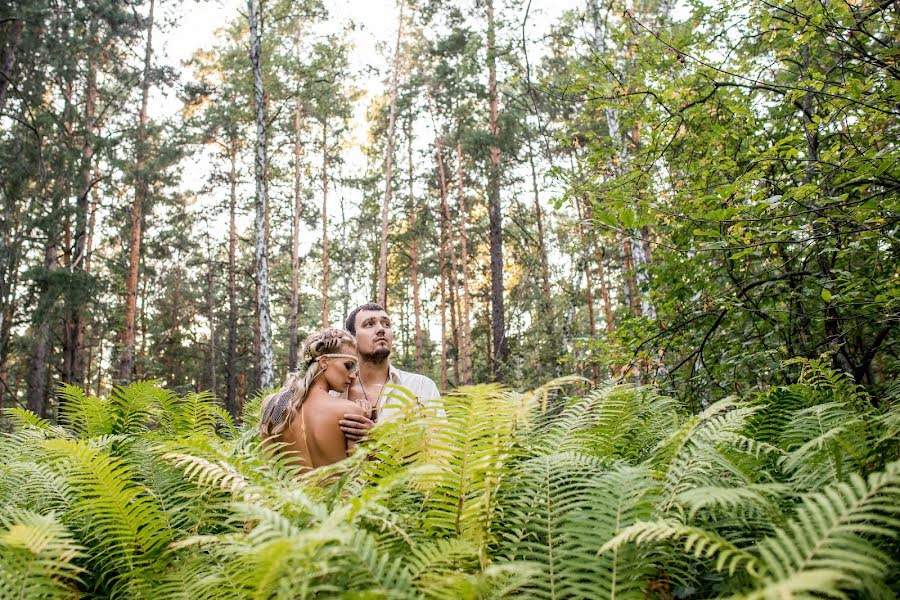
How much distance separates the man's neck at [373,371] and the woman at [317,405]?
1260mm

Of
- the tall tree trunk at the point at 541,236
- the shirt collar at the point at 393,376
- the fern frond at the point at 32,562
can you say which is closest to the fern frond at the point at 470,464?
the fern frond at the point at 32,562

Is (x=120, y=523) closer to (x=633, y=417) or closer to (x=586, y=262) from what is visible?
(x=633, y=417)

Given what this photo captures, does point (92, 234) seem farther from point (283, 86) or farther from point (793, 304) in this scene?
point (793, 304)

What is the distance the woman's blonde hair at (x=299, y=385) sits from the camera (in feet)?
10.8

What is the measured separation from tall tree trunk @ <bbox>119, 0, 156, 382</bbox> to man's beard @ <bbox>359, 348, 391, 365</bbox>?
12827 millimetres

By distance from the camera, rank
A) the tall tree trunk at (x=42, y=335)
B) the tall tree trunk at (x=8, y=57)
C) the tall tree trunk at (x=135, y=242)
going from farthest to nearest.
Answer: the tall tree trunk at (x=135, y=242)
the tall tree trunk at (x=42, y=335)
the tall tree trunk at (x=8, y=57)

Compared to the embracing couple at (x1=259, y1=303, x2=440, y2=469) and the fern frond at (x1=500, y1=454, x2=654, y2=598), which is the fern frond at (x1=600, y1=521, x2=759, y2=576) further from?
the embracing couple at (x1=259, y1=303, x2=440, y2=469)

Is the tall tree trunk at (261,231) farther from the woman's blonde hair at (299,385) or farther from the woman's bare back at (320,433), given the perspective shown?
the woman's bare back at (320,433)

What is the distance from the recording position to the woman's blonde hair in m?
3.30

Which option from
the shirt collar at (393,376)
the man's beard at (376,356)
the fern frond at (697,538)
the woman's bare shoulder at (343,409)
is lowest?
the fern frond at (697,538)

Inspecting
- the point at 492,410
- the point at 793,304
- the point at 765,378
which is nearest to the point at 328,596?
the point at 492,410

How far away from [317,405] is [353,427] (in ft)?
0.95

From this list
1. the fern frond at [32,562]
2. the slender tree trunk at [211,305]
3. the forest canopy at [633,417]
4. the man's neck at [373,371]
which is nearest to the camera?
the forest canopy at [633,417]

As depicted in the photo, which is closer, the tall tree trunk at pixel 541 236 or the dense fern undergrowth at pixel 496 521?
the dense fern undergrowth at pixel 496 521
